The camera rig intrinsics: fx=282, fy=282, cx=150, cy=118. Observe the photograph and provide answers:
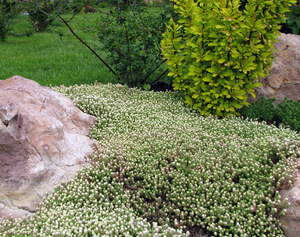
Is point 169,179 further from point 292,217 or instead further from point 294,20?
point 294,20

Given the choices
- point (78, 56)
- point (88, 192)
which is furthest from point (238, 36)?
point (78, 56)

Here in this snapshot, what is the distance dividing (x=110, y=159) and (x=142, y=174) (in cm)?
52

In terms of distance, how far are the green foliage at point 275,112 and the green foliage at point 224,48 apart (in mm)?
325

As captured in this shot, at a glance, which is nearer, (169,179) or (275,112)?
(169,179)

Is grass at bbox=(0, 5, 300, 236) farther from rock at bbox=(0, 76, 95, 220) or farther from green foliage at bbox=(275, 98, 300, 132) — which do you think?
green foliage at bbox=(275, 98, 300, 132)

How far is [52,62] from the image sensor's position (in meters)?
8.89

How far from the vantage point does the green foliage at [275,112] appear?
209 inches

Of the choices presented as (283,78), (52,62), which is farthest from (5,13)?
(283,78)

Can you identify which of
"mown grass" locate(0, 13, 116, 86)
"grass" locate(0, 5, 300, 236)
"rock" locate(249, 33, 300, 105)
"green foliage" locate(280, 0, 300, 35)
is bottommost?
"mown grass" locate(0, 13, 116, 86)

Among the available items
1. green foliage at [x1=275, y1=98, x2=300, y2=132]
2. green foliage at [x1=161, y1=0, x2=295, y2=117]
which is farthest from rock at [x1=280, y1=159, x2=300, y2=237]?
green foliage at [x1=161, y1=0, x2=295, y2=117]

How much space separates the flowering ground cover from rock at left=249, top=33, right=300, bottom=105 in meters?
1.39

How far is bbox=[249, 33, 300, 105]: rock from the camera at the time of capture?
6.14 meters

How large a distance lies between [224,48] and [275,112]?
1687 millimetres

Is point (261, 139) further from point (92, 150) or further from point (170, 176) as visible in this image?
point (92, 150)
